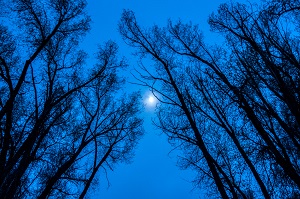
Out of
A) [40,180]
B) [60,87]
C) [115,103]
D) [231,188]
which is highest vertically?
[115,103]

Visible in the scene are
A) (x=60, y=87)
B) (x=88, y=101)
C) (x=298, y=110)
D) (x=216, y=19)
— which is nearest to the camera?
(x=298, y=110)

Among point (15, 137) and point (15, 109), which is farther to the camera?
point (15, 109)

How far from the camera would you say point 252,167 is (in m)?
8.00

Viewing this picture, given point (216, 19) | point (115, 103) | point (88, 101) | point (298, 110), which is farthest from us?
point (115, 103)

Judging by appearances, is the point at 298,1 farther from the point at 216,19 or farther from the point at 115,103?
the point at 115,103

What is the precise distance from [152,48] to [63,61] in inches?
166

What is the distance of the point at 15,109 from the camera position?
9414 mm

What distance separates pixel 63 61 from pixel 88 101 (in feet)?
7.17

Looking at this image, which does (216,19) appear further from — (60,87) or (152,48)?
(60,87)

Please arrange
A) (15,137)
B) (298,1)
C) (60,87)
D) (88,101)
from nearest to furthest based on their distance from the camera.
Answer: (298,1) → (15,137) → (60,87) → (88,101)

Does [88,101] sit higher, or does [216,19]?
[216,19]

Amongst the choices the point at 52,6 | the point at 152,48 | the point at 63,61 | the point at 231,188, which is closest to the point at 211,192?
the point at 231,188

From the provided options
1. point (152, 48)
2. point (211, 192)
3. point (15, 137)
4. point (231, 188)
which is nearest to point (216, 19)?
point (152, 48)

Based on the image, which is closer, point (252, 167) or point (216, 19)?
point (252, 167)
